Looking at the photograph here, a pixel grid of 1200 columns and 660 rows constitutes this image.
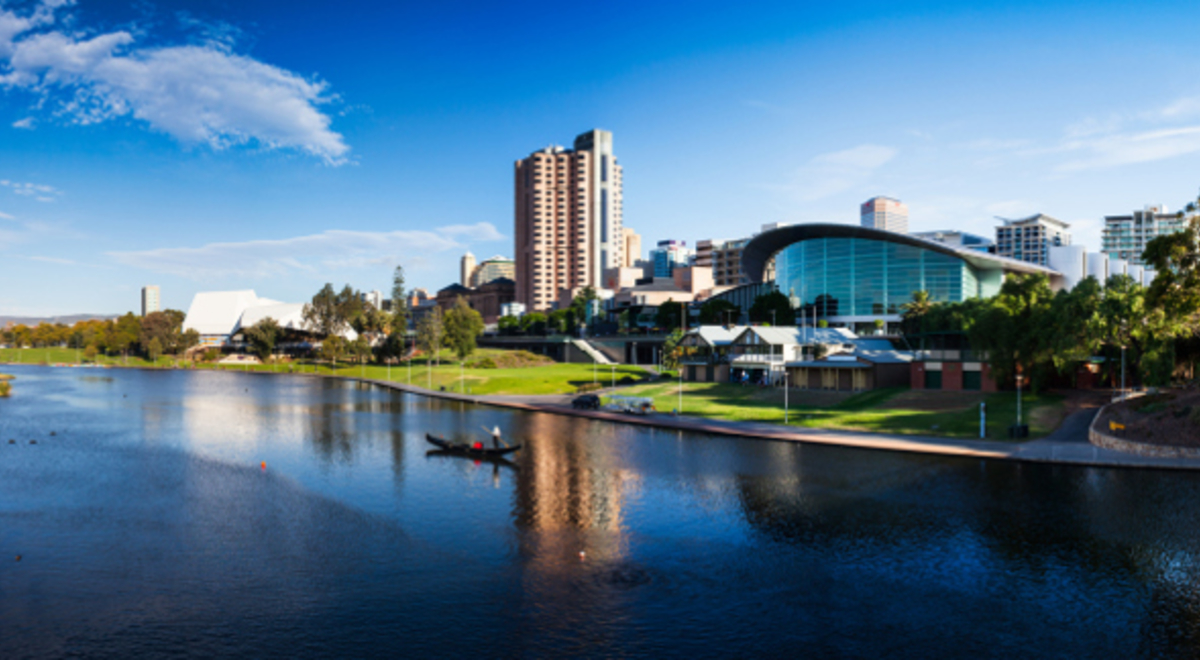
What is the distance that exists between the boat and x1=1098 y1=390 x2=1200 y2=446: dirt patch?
131 ft

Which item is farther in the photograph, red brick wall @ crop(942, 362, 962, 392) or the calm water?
red brick wall @ crop(942, 362, 962, 392)

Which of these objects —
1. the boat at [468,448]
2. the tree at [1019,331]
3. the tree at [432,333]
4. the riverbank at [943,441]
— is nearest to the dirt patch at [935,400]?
the tree at [1019,331]

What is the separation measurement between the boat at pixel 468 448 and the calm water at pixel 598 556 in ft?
4.47

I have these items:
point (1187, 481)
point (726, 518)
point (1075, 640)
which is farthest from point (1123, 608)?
point (1187, 481)

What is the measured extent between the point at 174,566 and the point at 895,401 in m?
60.6

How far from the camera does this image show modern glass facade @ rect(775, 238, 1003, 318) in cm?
12888

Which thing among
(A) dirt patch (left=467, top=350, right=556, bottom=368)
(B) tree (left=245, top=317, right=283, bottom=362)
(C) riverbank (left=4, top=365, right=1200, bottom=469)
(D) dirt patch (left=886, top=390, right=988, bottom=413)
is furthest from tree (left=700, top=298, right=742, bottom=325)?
(B) tree (left=245, top=317, right=283, bottom=362)

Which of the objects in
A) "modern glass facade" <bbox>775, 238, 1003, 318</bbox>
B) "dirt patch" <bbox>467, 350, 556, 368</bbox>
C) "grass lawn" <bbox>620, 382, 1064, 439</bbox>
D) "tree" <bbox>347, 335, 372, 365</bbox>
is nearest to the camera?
"grass lawn" <bbox>620, 382, 1064, 439</bbox>

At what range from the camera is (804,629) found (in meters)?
21.7

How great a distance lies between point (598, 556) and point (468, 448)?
2594cm

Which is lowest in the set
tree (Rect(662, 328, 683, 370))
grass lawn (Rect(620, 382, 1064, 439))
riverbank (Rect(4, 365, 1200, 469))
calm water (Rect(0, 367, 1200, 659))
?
calm water (Rect(0, 367, 1200, 659))

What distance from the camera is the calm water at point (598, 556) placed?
2134 centimetres

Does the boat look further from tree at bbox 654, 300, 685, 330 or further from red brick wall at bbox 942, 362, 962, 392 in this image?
tree at bbox 654, 300, 685, 330

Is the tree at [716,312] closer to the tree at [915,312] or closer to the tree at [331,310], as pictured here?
the tree at [915,312]
